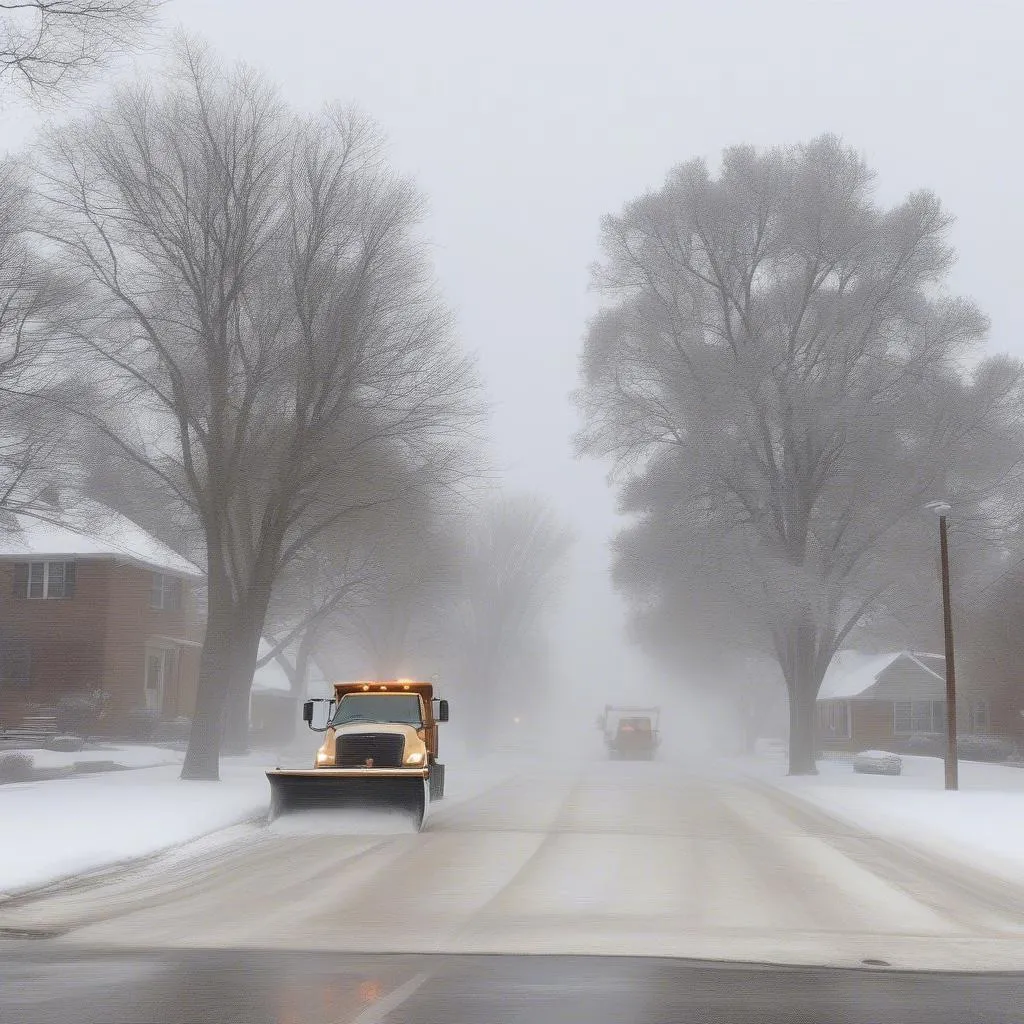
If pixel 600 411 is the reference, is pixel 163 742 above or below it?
below

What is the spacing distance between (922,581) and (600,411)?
10.1 metres

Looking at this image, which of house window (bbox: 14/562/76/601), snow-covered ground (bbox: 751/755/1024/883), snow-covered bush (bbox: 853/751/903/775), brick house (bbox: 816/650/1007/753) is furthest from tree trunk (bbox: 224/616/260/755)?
brick house (bbox: 816/650/1007/753)

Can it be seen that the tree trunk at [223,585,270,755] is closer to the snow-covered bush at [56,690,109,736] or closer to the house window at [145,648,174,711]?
the snow-covered bush at [56,690,109,736]

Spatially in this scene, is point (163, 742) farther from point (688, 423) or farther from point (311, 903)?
point (311, 903)

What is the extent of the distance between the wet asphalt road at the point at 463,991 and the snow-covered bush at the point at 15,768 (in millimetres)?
23535

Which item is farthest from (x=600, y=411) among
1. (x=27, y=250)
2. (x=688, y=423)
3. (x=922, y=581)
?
(x=27, y=250)

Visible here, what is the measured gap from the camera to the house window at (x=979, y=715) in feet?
217

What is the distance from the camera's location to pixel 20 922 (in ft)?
41.7

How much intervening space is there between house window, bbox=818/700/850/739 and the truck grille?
5216 centimetres

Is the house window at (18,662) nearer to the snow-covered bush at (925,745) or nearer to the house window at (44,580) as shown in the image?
the house window at (44,580)

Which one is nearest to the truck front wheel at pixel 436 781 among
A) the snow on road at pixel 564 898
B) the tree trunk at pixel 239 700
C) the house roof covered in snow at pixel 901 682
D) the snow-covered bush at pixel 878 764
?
the snow on road at pixel 564 898

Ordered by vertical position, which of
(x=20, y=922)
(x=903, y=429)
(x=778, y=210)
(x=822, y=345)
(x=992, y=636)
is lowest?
(x=20, y=922)

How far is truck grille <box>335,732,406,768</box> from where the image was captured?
22000 millimetres

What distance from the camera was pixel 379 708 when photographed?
2348 cm
